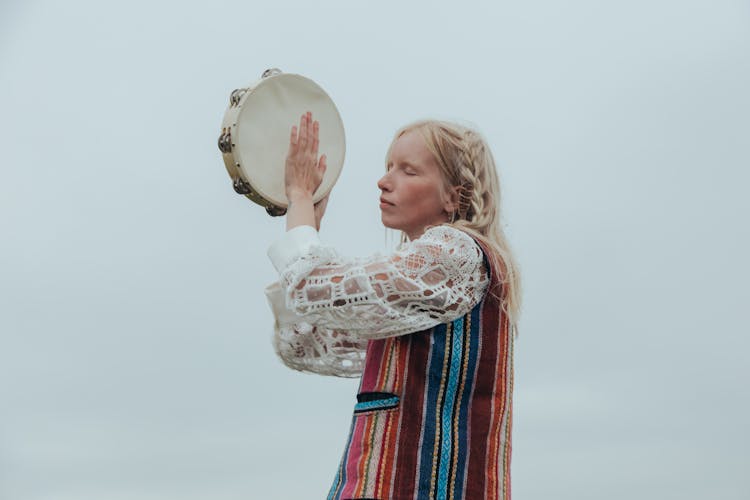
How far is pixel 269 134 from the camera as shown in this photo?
127 inches

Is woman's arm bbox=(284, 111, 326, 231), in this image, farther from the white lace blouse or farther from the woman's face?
the woman's face

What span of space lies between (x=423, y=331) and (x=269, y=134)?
32.1 inches

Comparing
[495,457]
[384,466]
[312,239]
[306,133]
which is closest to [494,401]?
[495,457]

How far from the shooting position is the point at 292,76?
130 inches

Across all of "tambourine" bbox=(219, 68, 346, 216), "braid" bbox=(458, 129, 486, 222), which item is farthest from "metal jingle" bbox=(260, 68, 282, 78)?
"braid" bbox=(458, 129, 486, 222)

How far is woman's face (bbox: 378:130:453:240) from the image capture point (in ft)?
10.2

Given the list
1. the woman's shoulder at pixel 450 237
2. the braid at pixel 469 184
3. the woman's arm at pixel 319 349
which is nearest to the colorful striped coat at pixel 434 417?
the woman's shoulder at pixel 450 237

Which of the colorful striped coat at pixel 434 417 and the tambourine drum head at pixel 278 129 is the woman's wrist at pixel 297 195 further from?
the colorful striped coat at pixel 434 417

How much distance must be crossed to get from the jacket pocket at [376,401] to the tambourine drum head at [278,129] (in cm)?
65

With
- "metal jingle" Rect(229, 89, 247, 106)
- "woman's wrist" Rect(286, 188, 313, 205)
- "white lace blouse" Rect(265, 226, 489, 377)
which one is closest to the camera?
"white lace blouse" Rect(265, 226, 489, 377)

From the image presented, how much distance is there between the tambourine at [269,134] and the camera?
3.18m

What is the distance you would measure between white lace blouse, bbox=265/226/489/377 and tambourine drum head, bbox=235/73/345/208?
0.36 m

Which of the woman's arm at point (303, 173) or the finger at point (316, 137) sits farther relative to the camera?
the finger at point (316, 137)

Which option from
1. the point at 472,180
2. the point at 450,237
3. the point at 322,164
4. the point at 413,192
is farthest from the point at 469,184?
the point at 322,164
